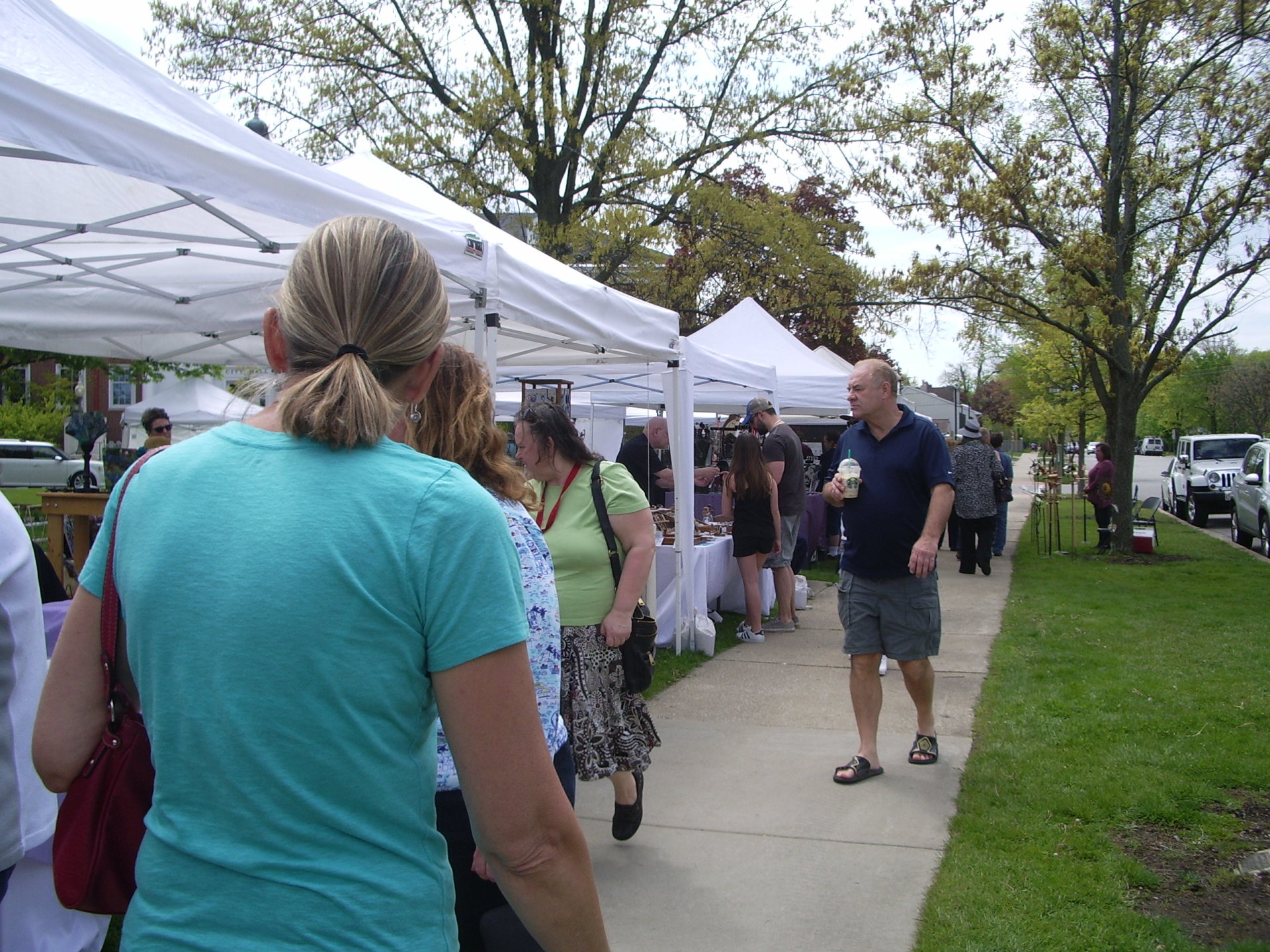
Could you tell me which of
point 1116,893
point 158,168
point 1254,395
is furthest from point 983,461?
point 1254,395

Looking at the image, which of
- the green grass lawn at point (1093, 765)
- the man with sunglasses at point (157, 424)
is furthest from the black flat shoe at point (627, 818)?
the man with sunglasses at point (157, 424)

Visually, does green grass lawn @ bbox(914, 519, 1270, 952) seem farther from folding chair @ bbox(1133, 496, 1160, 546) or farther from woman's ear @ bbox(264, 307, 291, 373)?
folding chair @ bbox(1133, 496, 1160, 546)

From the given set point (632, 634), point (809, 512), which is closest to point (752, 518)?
point (632, 634)

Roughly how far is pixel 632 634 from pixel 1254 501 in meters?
16.4

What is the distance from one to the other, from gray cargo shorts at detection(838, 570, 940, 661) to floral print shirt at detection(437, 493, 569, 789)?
9.16ft

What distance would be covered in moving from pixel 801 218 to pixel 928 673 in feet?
44.1

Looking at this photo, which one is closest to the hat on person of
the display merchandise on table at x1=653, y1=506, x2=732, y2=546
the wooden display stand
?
the display merchandise on table at x1=653, y1=506, x2=732, y2=546

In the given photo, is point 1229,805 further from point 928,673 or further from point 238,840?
point 238,840

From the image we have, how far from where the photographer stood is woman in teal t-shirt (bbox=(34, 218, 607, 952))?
111cm

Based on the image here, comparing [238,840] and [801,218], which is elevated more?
[801,218]

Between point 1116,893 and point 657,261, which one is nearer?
point 1116,893

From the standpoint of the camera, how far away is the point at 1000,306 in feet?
46.9

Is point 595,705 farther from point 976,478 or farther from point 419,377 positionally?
point 976,478

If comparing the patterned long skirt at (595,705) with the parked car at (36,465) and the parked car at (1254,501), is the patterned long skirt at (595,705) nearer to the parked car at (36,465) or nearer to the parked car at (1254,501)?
the parked car at (1254,501)
